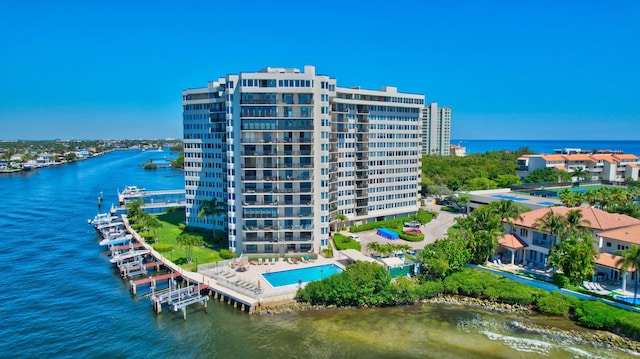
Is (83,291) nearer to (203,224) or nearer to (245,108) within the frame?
(203,224)

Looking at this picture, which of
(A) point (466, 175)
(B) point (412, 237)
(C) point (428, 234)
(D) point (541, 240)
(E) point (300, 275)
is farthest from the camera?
(A) point (466, 175)

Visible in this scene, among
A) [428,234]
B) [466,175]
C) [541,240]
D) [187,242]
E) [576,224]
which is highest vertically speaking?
[466,175]

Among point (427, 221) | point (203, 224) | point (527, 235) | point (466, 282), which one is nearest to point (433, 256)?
point (466, 282)

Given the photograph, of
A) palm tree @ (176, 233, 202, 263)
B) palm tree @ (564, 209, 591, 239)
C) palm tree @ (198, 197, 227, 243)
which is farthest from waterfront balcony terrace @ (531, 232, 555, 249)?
palm tree @ (176, 233, 202, 263)

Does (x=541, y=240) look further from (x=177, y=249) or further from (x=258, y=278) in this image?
(x=177, y=249)

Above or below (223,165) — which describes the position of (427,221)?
below

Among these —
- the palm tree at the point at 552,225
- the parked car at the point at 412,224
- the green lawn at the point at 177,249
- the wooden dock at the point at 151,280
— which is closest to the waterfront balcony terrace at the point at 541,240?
the palm tree at the point at 552,225

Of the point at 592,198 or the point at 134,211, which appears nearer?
the point at 592,198

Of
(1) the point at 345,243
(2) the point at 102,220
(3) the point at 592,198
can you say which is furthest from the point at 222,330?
(3) the point at 592,198
